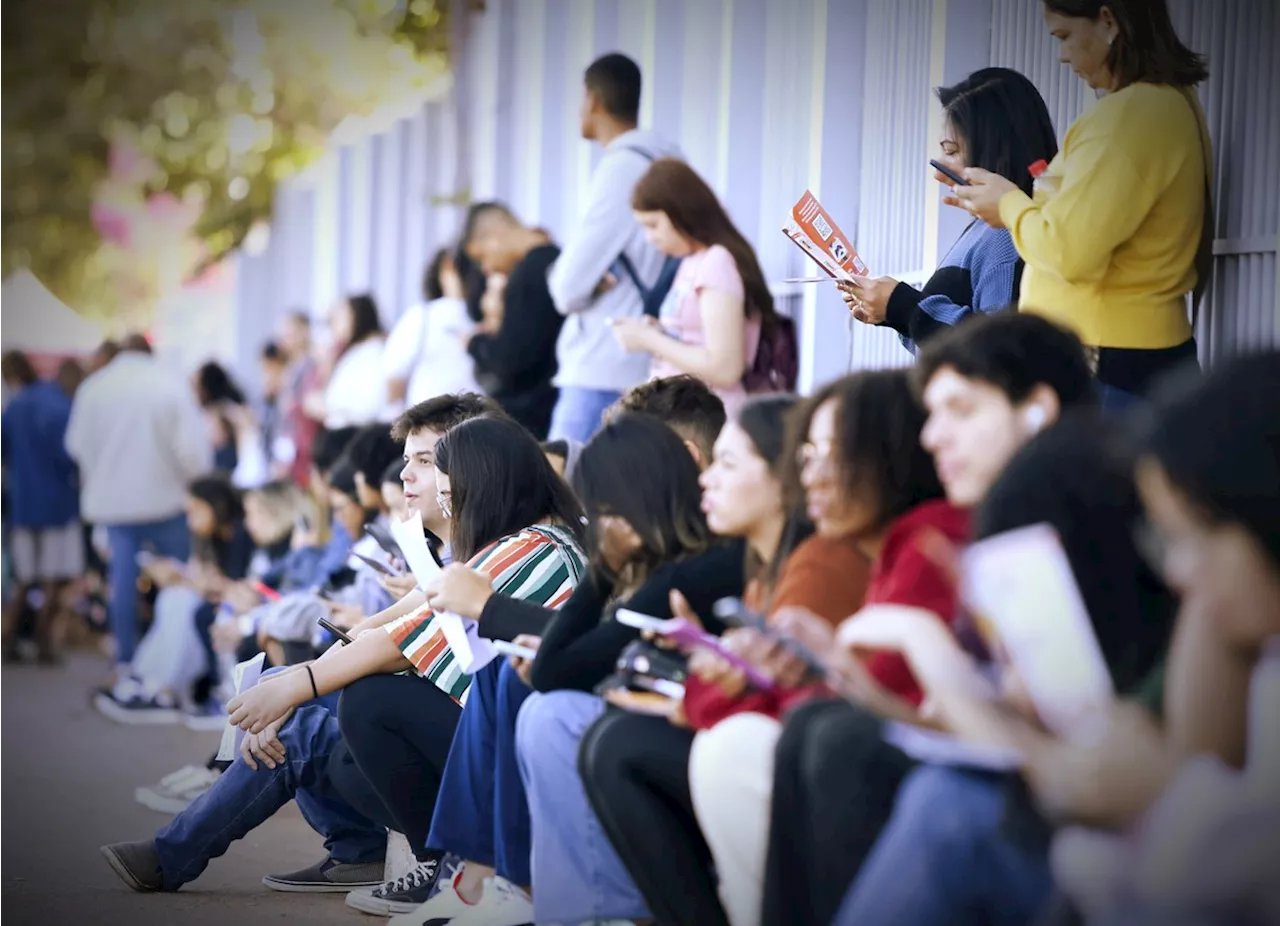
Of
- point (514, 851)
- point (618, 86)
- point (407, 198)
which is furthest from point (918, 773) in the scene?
point (407, 198)

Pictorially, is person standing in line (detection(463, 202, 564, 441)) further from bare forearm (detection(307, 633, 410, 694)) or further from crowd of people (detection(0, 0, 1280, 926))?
bare forearm (detection(307, 633, 410, 694))

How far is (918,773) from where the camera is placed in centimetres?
267

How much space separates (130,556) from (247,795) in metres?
6.19

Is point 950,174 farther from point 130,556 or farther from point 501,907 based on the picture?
point 130,556

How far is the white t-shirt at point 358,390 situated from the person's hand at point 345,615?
2702mm

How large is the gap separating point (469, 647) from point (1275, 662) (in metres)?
2.13

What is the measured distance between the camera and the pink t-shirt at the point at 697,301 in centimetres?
563

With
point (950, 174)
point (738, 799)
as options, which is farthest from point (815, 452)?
point (950, 174)

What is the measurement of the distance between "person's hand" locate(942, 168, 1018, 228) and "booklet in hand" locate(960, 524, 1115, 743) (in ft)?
5.16

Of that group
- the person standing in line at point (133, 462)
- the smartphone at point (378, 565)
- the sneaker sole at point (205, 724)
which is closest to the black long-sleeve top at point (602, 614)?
the smartphone at point (378, 565)

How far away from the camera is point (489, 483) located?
4531mm

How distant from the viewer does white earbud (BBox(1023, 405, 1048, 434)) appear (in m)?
2.88

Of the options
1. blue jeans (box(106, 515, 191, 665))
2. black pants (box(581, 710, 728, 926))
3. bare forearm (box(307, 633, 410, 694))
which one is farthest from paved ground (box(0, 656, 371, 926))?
black pants (box(581, 710, 728, 926))

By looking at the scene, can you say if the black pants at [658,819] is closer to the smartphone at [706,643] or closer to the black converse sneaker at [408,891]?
the smartphone at [706,643]
